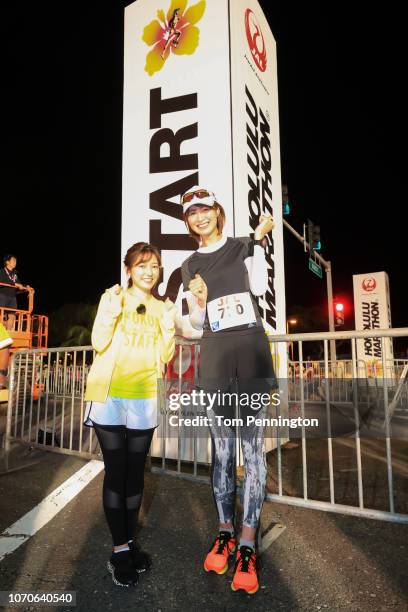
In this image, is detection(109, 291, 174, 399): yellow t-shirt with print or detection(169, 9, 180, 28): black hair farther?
detection(169, 9, 180, 28): black hair

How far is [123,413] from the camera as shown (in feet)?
→ 7.97

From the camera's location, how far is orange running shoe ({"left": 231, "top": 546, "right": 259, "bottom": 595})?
7.10 feet

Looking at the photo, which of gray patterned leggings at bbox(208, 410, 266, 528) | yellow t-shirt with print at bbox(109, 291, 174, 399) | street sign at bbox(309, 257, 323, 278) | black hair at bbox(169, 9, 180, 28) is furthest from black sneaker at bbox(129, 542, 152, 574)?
street sign at bbox(309, 257, 323, 278)

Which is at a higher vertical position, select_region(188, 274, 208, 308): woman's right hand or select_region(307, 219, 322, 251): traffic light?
select_region(307, 219, 322, 251): traffic light

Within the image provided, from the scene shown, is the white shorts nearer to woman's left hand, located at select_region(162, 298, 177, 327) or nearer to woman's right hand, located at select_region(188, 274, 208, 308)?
woman's left hand, located at select_region(162, 298, 177, 327)

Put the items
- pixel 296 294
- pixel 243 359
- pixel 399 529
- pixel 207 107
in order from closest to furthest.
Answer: pixel 243 359, pixel 399 529, pixel 207 107, pixel 296 294

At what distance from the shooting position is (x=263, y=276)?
2.61 metres

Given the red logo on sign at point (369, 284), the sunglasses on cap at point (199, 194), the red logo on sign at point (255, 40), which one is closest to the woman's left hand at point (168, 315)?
the sunglasses on cap at point (199, 194)

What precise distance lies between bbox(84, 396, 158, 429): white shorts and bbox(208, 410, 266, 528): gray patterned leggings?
1.32 feet

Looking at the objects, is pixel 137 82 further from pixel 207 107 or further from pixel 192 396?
pixel 192 396

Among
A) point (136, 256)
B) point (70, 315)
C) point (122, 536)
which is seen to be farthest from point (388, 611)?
point (70, 315)

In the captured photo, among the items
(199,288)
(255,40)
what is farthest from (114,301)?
(255,40)

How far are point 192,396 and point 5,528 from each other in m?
1.95

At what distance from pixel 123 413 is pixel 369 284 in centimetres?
2160
